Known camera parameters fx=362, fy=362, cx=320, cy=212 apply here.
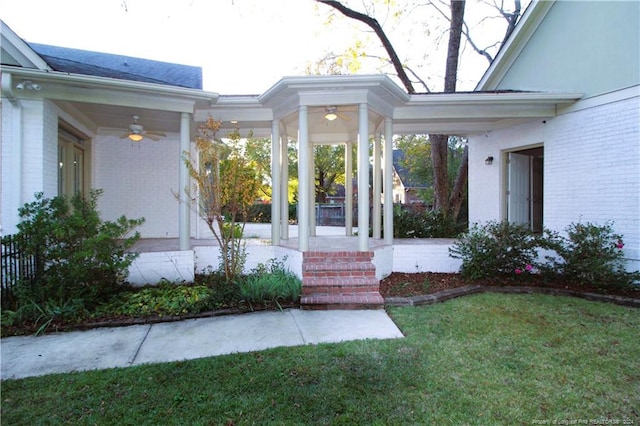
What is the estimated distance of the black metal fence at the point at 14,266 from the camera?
473 centimetres

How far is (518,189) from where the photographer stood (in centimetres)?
859

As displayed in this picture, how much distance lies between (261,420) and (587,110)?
24.6ft

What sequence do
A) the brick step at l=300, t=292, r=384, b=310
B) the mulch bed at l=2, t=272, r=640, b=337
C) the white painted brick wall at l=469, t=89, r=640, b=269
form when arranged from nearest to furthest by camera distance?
the mulch bed at l=2, t=272, r=640, b=337 → the brick step at l=300, t=292, r=384, b=310 → the white painted brick wall at l=469, t=89, r=640, b=269

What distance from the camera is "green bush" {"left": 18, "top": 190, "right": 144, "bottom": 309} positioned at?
461cm

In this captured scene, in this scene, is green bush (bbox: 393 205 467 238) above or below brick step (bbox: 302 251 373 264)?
above

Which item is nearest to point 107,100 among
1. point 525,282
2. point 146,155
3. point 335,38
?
point 146,155

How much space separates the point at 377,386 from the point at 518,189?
24.1ft

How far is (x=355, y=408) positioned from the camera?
8.61 ft

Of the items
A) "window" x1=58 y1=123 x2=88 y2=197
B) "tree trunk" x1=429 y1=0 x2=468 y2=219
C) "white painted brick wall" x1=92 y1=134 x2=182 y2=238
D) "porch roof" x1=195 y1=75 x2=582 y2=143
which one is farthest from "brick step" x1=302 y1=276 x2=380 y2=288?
"tree trunk" x1=429 y1=0 x2=468 y2=219

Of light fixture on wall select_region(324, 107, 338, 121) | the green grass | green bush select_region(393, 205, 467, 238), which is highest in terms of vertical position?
light fixture on wall select_region(324, 107, 338, 121)

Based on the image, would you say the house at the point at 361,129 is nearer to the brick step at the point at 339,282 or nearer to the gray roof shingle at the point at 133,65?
the gray roof shingle at the point at 133,65

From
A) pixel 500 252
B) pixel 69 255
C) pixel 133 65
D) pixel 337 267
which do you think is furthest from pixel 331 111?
pixel 133 65

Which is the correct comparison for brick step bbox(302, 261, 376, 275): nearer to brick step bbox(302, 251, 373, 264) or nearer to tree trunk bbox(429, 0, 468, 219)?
brick step bbox(302, 251, 373, 264)

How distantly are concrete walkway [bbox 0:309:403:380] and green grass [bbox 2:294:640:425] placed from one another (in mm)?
247
